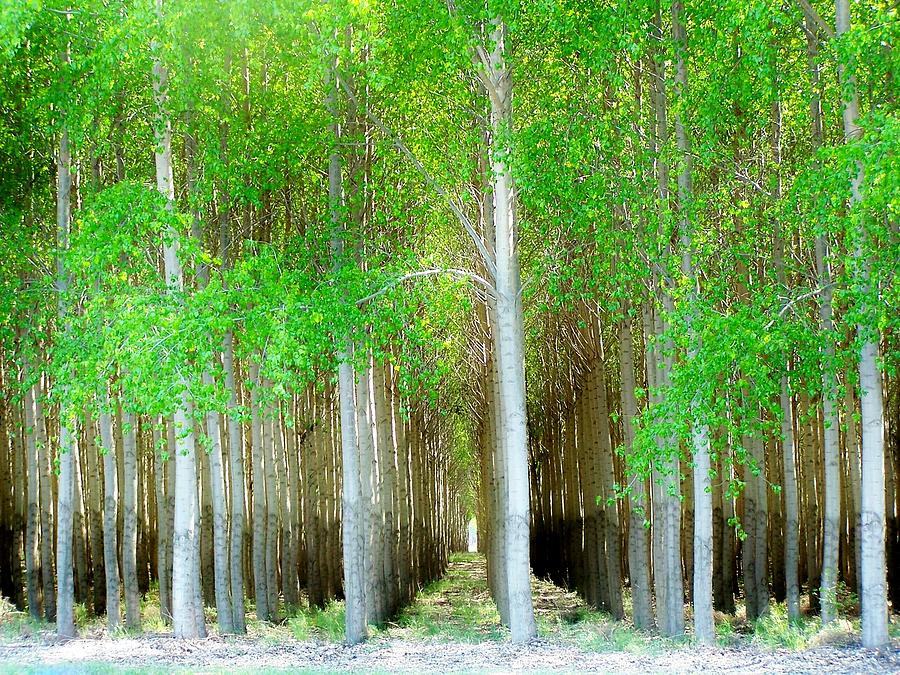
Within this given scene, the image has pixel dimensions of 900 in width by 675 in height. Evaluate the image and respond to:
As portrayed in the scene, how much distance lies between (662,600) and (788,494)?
98.2 inches

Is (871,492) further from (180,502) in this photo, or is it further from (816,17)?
(180,502)

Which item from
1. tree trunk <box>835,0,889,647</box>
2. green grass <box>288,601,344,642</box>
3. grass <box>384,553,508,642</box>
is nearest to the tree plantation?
tree trunk <box>835,0,889,647</box>

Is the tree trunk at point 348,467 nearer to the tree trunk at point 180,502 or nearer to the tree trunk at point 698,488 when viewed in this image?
the tree trunk at point 180,502

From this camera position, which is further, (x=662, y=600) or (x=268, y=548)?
(x=268, y=548)

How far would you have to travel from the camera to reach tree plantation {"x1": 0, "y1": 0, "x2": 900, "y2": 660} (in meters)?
10.2

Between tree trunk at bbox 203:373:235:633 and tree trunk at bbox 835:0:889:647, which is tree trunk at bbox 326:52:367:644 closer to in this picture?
tree trunk at bbox 203:373:235:633

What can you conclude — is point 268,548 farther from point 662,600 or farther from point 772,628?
point 772,628

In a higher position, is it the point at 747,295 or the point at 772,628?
the point at 747,295

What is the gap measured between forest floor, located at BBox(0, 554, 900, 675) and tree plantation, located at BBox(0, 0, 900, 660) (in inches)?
21.8

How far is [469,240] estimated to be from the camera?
16656 mm

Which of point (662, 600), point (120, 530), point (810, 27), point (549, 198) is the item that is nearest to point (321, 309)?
point (549, 198)

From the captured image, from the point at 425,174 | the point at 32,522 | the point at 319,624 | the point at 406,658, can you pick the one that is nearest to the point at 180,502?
the point at 406,658

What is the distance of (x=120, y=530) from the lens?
21.5 m

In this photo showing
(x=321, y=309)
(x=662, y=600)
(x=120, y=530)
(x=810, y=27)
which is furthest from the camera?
(x=120, y=530)
